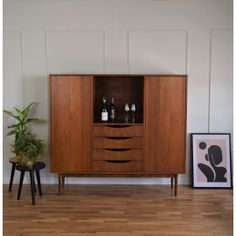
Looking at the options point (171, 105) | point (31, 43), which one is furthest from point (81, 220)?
point (31, 43)

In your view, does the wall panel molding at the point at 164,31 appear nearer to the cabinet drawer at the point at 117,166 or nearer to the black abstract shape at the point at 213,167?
the black abstract shape at the point at 213,167

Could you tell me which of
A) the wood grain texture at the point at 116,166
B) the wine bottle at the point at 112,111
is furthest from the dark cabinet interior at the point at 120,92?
the wood grain texture at the point at 116,166

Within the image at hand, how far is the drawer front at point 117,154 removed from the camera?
14.1 ft

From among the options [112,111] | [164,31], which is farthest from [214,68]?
[112,111]

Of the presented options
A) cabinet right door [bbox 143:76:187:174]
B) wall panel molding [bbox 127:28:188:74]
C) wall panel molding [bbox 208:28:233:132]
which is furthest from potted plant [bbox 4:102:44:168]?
wall panel molding [bbox 208:28:233:132]

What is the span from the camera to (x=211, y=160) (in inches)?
184

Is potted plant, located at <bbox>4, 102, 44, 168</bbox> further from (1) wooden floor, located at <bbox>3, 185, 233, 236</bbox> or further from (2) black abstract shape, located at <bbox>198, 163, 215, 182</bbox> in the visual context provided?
(2) black abstract shape, located at <bbox>198, 163, 215, 182</bbox>

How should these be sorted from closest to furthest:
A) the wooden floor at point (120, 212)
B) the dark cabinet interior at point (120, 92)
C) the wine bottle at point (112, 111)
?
the wooden floor at point (120, 212) → the wine bottle at point (112, 111) → the dark cabinet interior at point (120, 92)

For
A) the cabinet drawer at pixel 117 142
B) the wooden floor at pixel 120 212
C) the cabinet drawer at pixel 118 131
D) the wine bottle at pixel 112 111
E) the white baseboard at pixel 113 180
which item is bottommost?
the wooden floor at pixel 120 212

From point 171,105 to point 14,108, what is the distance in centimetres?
204

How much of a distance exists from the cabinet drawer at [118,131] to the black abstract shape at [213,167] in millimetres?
965

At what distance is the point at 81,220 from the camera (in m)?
3.51

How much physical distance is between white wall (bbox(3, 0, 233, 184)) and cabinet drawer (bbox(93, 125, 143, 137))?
0.82 m

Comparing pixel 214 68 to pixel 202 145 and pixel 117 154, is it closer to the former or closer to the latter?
pixel 202 145
